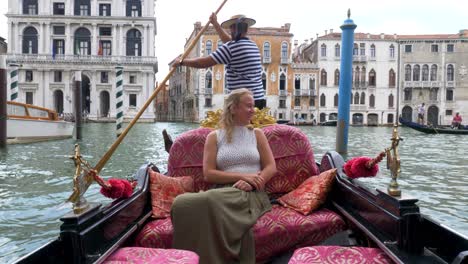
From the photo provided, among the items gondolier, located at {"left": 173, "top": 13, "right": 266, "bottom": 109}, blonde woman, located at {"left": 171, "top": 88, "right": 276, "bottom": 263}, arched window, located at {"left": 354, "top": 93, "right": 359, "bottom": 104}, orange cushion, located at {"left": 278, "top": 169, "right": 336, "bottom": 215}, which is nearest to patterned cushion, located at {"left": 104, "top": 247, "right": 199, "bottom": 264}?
blonde woman, located at {"left": 171, "top": 88, "right": 276, "bottom": 263}

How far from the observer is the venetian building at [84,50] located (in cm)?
2511

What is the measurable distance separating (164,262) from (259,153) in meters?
0.72

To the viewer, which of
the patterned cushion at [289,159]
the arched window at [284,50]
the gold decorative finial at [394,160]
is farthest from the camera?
the arched window at [284,50]

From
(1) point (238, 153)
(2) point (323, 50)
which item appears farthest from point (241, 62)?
(2) point (323, 50)

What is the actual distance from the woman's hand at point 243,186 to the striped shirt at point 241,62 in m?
0.78

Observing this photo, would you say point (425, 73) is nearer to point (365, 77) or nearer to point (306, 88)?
point (365, 77)

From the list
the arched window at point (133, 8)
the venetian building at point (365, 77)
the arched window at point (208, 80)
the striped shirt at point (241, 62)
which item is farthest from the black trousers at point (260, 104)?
the arched window at point (133, 8)

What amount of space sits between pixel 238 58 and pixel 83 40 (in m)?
26.4

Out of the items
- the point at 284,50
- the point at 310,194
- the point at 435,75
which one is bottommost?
the point at 310,194

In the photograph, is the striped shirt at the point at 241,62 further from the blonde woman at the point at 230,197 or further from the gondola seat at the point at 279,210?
the blonde woman at the point at 230,197

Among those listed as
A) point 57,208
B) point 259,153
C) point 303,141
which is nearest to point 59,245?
point 259,153

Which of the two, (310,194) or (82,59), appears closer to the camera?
(310,194)

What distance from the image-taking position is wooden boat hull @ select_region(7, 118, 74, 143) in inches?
319

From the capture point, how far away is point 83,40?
86.2ft
